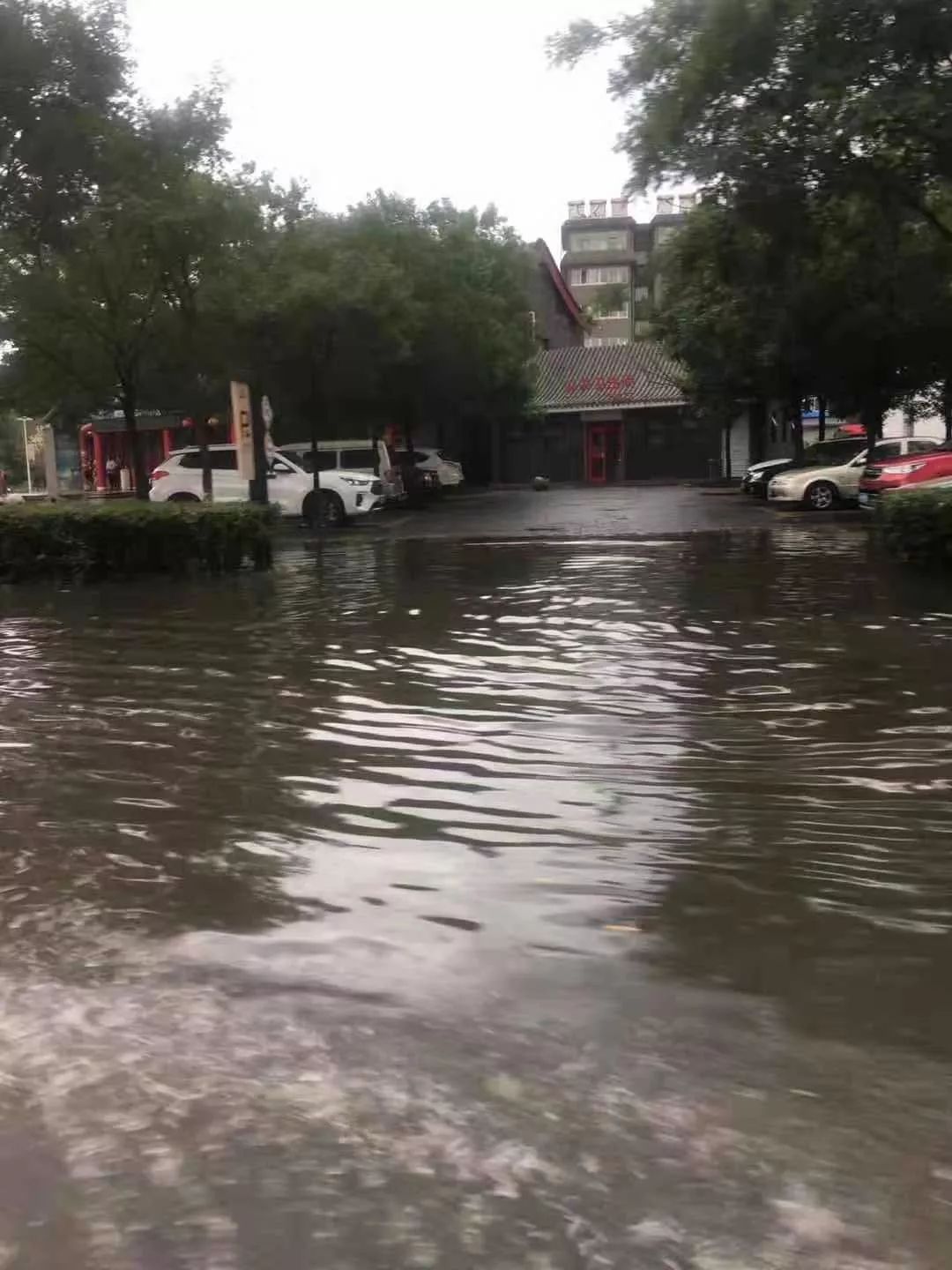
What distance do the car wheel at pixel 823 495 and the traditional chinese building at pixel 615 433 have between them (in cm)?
1680

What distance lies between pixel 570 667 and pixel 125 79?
11.3 metres

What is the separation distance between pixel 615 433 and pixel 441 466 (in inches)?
323

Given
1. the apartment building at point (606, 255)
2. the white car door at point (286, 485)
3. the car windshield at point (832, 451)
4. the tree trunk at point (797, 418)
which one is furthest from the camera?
the apartment building at point (606, 255)

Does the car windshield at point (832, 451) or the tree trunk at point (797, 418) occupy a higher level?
the tree trunk at point (797, 418)

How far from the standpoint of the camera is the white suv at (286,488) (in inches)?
1032

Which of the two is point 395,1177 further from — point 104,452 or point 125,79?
point 104,452

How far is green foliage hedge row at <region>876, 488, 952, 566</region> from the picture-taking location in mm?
12797

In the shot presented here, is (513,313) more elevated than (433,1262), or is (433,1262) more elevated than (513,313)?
(513,313)

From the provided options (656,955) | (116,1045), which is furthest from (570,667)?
(116,1045)

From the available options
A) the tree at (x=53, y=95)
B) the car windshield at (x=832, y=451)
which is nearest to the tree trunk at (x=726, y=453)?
the car windshield at (x=832, y=451)

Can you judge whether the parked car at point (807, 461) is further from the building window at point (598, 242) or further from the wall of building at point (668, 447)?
the building window at point (598, 242)

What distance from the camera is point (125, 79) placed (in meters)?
15.6

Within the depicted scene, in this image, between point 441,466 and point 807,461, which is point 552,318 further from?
point 807,461

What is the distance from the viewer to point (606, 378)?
46.5 meters
